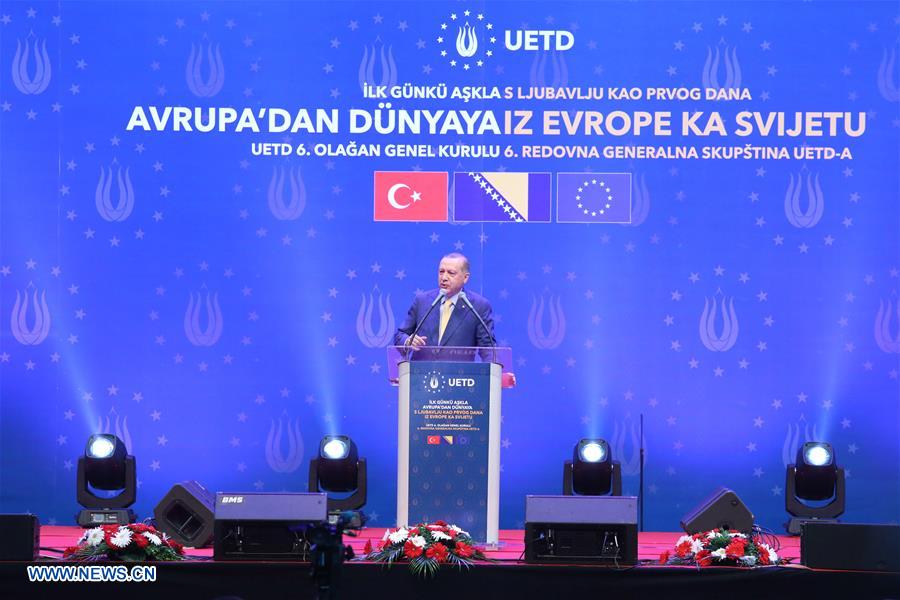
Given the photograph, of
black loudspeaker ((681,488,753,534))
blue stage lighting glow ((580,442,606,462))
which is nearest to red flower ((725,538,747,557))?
black loudspeaker ((681,488,753,534))

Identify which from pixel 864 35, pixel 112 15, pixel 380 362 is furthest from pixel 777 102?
pixel 112 15

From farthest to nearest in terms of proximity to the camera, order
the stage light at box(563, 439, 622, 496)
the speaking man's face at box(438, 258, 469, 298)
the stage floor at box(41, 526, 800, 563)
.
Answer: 1. the stage light at box(563, 439, 622, 496)
2. the speaking man's face at box(438, 258, 469, 298)
3. the stage floor at box(41, 526, 800, 563)

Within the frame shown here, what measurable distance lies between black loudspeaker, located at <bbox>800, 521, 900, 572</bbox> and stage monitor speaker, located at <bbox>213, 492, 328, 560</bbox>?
221 cm

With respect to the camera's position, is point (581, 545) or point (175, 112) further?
point (175, 112)

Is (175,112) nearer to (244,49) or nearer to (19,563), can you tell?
(244,49)

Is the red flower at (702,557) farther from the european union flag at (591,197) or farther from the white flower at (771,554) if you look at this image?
the european union flag at (591,197)

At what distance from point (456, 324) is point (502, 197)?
4.98ft

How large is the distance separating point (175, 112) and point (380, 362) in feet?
7.26

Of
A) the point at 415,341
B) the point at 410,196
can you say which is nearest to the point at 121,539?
the point at 415,341

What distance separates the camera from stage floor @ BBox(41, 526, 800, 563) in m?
6.17

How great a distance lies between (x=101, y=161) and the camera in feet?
28.2

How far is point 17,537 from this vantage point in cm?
570

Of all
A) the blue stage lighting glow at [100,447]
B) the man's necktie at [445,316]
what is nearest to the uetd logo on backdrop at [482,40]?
the man's necktie at [445,316]

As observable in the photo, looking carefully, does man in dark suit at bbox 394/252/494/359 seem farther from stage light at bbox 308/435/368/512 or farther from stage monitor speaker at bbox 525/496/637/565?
stage monitor speaker at bbox 525/496/637/565
